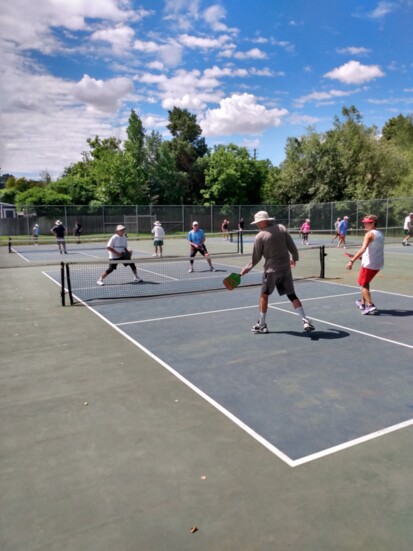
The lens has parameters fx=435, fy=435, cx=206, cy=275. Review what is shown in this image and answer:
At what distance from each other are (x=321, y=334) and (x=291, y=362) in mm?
1556

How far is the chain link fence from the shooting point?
34156 millimetres

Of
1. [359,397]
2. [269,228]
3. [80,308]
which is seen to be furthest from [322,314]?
[80,308]

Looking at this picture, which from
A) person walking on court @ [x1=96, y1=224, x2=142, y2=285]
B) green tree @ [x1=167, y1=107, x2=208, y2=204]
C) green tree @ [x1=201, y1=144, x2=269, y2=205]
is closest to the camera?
person walking on court @ [x1=96, y1=224, x2=142, y2=285]

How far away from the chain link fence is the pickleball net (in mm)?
17929

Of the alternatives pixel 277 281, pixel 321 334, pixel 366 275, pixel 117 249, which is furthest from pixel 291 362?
pixel 117 249

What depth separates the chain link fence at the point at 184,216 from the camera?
34156 mm

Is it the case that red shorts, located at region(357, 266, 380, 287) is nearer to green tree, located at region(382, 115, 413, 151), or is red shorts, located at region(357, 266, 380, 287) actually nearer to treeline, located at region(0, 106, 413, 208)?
treeline, located at region(0, 106, 413, 208)

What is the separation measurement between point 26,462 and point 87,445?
0.52m

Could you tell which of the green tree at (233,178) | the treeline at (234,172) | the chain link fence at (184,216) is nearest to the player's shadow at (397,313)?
the chain link fence at (184,216)

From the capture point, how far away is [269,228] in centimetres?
732

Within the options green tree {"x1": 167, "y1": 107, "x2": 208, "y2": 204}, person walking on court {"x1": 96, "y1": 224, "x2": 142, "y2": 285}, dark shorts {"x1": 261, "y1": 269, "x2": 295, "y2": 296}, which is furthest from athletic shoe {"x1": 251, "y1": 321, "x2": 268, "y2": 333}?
green tree {"x1": 167, "y1": 107, "x2": 208, "y2": 204}

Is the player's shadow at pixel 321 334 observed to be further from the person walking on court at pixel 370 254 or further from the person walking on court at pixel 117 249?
the person walking on court at pixel 117 249

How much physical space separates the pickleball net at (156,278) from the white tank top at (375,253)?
3714 millimetres

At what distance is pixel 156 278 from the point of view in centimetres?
1480
